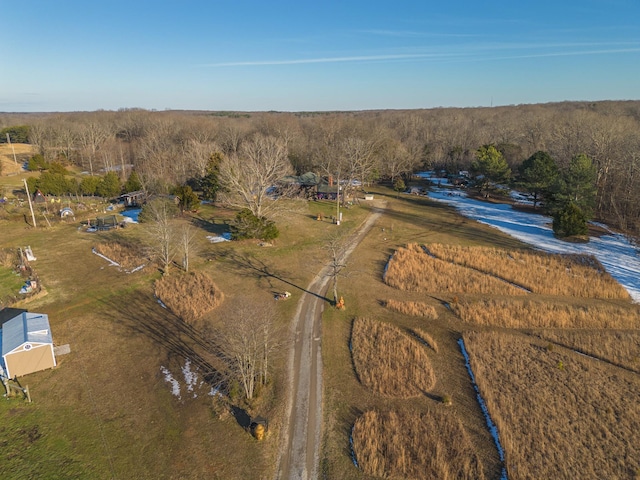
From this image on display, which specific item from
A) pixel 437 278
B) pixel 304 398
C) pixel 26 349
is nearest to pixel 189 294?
pixel 26 349

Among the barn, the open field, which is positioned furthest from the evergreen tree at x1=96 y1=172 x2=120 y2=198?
the barn

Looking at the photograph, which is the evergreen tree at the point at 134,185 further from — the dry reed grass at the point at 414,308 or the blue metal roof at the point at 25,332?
the dry reed grass at the point at 414,308

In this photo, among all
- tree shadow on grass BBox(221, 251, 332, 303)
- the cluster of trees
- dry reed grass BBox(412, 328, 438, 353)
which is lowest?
dry reed grass BBox(412, 328, 438, 353)

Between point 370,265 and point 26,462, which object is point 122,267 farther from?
point 370,265

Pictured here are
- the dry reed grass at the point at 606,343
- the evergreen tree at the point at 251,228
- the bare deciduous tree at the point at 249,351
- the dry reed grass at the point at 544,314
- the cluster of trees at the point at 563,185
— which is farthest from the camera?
the cluster of trees at the point at 563,185

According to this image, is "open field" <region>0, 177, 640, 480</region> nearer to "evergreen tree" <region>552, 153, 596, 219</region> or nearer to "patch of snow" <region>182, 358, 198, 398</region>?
"patch of snow" <region>182, 358, 198, 398</region>

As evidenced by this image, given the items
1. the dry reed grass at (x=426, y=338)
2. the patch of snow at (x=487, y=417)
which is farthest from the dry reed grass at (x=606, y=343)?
the dry reed grass at (x=426, y=338)
